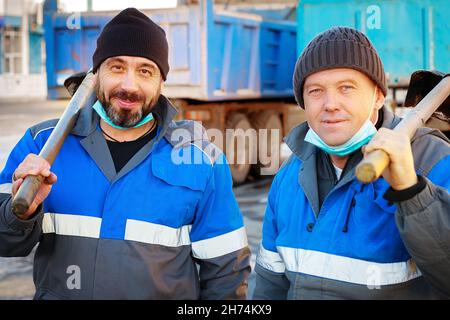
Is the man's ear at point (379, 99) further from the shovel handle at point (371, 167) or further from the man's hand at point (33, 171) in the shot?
the man's hand at point (33, 171)

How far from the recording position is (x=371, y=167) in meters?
1.58

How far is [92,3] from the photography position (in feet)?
26.9

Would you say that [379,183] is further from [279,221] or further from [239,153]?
[239,153]

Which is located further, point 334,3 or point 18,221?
point 334,3

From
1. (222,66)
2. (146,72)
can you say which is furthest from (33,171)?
(222,66)

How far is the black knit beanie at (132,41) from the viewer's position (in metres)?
2.51

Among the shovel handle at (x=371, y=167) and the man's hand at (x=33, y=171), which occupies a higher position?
the shovel handle at (x=371, y=167)

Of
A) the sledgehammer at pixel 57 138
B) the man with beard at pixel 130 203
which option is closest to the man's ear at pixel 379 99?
the man with beard at pixel 130 203

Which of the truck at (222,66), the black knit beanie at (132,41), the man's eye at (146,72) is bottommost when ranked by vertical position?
the truck at (222,66)

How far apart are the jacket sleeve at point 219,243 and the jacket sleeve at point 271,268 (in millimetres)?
129

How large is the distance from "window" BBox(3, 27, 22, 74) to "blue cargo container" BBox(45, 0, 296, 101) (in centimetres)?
2554

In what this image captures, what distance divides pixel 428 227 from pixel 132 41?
1305 mm
